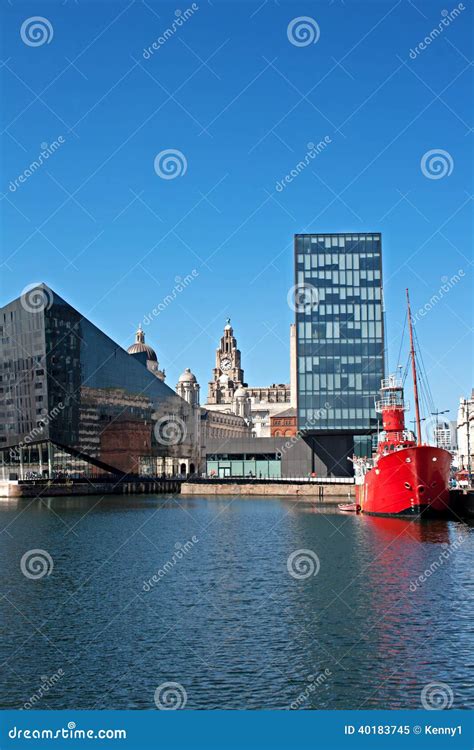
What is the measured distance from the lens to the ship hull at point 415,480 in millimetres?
52094

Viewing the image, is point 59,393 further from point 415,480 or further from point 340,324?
point 415,480

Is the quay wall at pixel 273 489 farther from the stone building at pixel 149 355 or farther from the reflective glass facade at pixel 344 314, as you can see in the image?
the stone building at pixel 149 355

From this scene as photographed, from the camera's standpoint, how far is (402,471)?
53125mm

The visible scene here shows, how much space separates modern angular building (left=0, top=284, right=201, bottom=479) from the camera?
9356 centimetres

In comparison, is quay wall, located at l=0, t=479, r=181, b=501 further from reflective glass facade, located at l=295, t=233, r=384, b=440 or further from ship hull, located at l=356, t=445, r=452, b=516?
ship hull, located at l=356, t=445, r=452, b=516

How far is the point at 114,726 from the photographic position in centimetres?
1594

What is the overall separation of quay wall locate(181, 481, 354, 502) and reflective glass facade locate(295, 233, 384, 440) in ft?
29.4

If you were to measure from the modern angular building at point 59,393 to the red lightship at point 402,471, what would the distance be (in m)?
43.3

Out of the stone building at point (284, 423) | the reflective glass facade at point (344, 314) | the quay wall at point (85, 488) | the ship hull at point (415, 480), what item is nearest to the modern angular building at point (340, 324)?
the reflective glass facade at point (344, 314)

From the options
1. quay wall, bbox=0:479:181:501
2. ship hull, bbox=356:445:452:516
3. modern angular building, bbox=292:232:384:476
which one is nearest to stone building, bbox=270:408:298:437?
quay wall, bbox=0:479:181:501

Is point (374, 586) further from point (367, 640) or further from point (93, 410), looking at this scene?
point (93, 410)

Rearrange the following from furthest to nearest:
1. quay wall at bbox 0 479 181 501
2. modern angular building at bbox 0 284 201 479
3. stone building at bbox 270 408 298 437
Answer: stone building at bbox 270 408 298 437 < modern angular building at bbox 0 284 201 479 < quay wall at bbox 0 479 181 501

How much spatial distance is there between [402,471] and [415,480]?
91 centimetres

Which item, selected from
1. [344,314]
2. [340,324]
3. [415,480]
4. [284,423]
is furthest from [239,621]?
[284,423]
